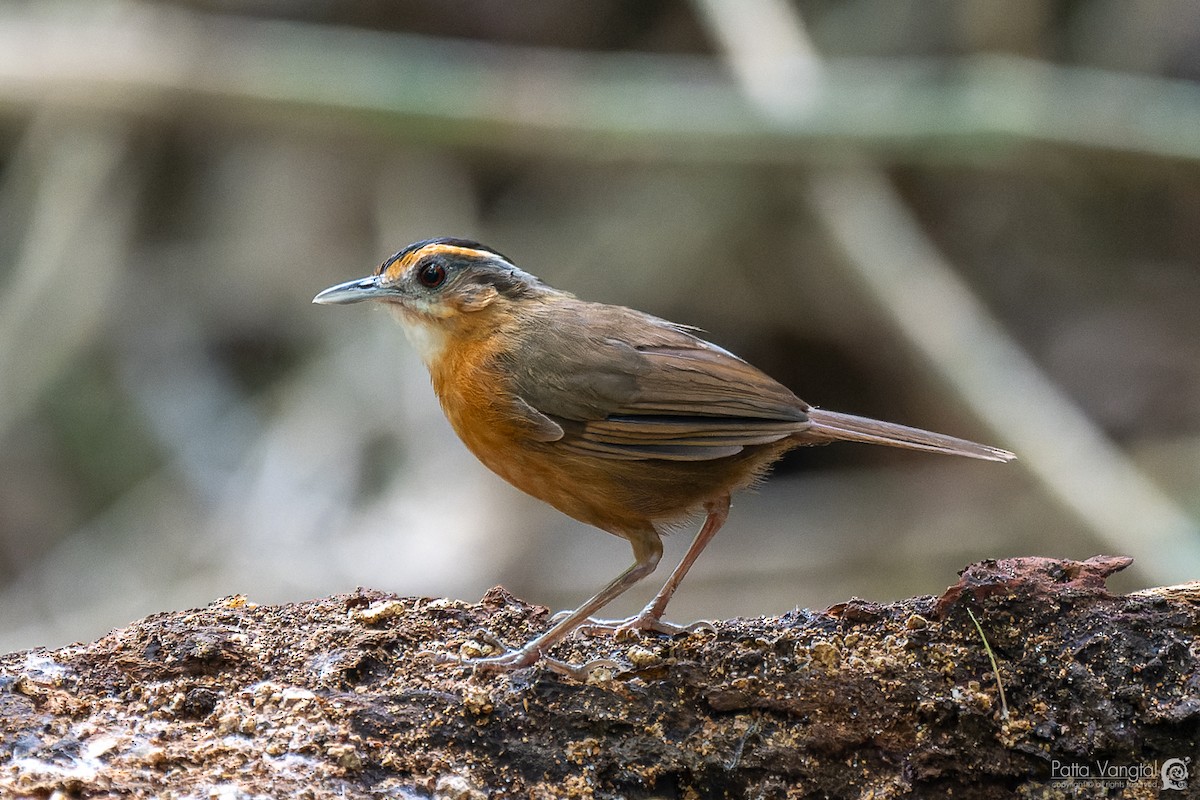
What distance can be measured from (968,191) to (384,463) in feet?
15.2

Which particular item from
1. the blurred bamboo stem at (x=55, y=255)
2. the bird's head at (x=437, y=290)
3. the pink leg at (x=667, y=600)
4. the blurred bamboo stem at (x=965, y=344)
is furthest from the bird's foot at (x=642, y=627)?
the blurred bamboo stem at (x=55, y=255)

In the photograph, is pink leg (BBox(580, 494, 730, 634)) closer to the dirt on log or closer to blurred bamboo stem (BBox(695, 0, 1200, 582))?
the dirt on log

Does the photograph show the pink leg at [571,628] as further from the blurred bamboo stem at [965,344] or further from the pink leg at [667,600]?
the blurred bamboo stem at [965,344]

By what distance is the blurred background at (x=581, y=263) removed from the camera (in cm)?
792

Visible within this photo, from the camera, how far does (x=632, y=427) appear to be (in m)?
4.10

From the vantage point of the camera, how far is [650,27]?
977 cm

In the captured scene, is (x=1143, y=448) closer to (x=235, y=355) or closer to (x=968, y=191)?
(x=968, y=191)

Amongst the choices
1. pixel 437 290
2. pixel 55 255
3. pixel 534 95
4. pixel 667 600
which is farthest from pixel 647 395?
pixel 55 255

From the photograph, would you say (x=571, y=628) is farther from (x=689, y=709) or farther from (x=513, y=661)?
(x=689, y=709)

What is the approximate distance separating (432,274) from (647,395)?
971 mm

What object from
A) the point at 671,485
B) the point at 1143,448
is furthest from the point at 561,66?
the point at 671,485

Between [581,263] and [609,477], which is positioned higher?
[581,263]

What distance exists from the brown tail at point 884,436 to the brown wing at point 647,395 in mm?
70

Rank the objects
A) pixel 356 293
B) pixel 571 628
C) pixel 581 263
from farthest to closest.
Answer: pixel 581 263
pixel 356 293
pixel 571 628
